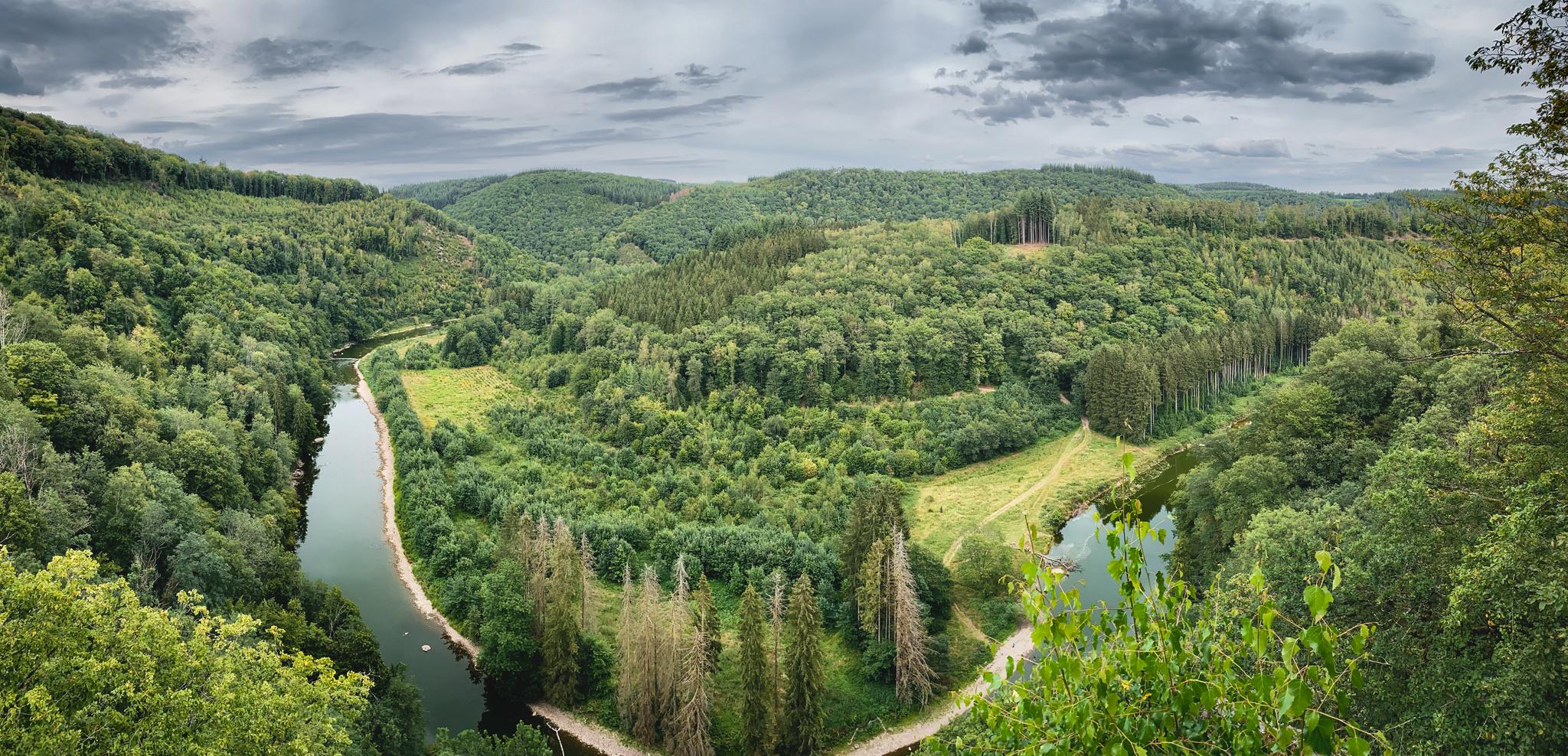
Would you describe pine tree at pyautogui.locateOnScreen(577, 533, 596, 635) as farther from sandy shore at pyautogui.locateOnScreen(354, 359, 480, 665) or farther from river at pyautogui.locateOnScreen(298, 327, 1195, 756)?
sandy shore at pyautogui.locateOnScreen(354, 359, 480, 665)

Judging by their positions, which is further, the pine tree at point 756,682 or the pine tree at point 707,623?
the pine tree at point 707,623

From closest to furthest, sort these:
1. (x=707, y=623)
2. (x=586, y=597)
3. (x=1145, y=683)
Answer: (x=1145, y=683), (x=707, y=623), (x=586, y=597)

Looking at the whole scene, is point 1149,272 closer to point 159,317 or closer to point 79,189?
point 159,317

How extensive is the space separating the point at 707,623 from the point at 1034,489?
3188 centimetres

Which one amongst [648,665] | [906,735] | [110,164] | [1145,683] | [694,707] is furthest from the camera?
[110,164]

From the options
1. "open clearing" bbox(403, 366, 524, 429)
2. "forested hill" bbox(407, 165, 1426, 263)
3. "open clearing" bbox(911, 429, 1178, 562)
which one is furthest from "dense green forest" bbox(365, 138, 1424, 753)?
"forested hill" bbox(407, 165, 1426, 263)

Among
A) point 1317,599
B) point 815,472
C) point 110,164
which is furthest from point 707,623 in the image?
point 110,164

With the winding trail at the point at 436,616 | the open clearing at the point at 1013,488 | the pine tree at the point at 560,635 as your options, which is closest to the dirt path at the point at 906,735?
the winding trail at the point at 436,616

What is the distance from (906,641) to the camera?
29.8 meters

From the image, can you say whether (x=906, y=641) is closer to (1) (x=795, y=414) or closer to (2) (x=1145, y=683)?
(2) (x=1145, y=683)

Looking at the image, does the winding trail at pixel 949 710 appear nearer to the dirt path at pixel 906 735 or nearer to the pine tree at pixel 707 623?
the dirt path at pixel 906 735

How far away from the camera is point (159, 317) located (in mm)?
56844

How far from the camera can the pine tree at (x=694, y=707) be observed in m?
26.2

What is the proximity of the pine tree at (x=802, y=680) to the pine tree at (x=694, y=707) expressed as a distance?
2804 mm
